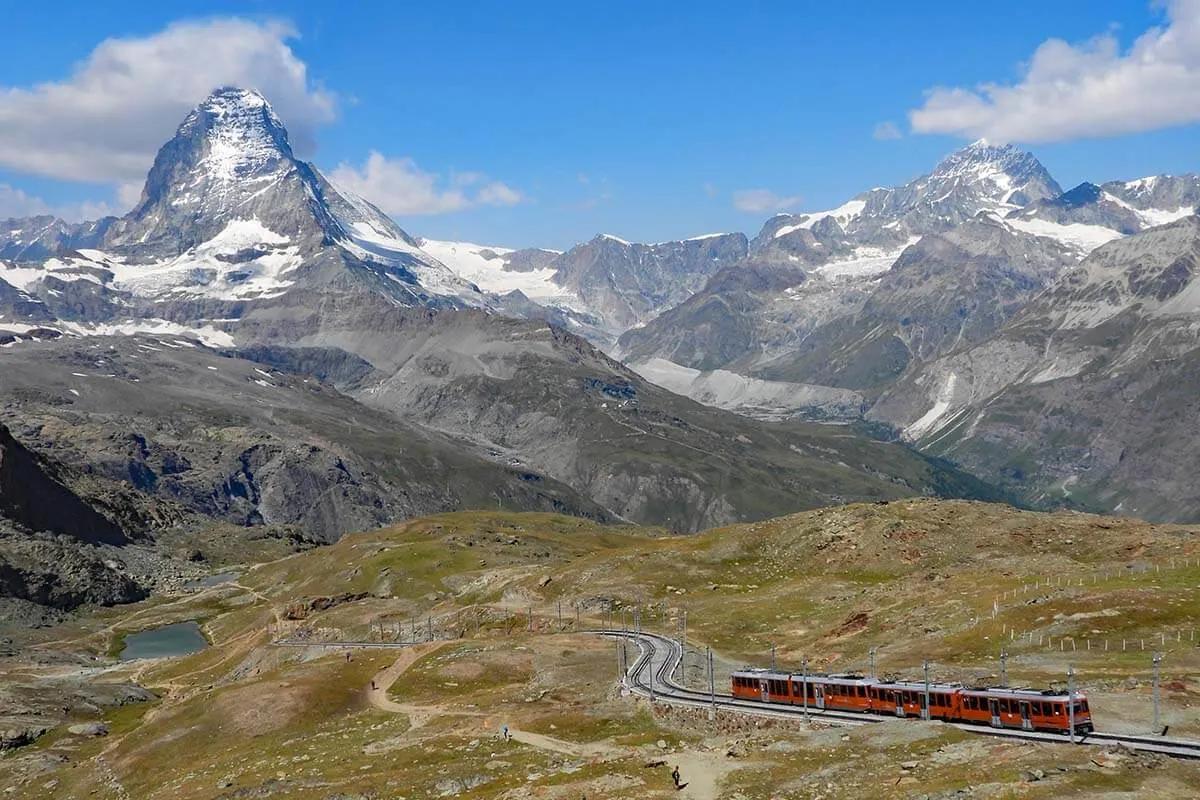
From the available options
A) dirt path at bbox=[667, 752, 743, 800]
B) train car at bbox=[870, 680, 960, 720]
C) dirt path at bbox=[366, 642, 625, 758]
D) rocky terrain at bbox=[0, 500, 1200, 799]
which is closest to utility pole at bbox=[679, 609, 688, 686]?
rocky terrain at bbox=[0, 500, 1200, 799]

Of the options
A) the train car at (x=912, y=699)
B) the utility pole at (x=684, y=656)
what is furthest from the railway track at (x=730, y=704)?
the train car at (x=912, y=699)

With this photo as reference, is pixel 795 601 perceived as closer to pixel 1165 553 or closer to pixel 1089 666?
pixel 1165 553

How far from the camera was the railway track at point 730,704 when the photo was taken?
233 ft

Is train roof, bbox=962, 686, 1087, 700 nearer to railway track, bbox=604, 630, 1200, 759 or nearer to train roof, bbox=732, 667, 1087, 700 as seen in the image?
train roof, bbox=732, 667, 1087, 700

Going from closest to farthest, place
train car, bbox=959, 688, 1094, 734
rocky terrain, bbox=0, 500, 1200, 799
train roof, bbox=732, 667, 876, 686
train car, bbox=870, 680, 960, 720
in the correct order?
rocky terrain, bbox=0, 500, 1200, 799 < train car, bbox=959, 688, 1094, 734 < train car, bbox=870, 680, 960, 720 < train roof, bbox=732, 667, 876, 686

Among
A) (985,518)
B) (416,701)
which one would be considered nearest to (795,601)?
(985,518)

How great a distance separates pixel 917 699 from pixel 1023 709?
8960 millimetres

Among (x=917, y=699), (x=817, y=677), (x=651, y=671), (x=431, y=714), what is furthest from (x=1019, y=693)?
(x=431, y=714)

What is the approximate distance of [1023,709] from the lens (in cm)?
7950

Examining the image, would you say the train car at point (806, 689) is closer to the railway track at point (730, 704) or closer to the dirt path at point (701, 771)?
the railway track at point (730, 704)

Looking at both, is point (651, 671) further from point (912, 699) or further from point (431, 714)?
point (912, 699)

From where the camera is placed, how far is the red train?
77.4m

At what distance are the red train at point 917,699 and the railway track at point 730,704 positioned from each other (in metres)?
0.78

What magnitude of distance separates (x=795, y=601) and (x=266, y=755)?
8108cm
